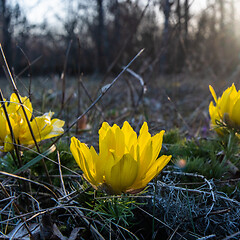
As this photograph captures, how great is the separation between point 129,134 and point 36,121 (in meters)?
0.34

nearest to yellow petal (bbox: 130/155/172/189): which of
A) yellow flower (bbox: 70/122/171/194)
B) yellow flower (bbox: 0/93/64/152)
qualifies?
yellow flower (bbox: 70/122/171/194)

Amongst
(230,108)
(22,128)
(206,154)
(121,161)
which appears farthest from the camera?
(206,154)

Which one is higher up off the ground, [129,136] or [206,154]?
[129,136]

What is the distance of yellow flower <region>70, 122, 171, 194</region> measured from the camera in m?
0.69

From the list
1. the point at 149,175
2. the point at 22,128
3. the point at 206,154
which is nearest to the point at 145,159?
the point at 149,175

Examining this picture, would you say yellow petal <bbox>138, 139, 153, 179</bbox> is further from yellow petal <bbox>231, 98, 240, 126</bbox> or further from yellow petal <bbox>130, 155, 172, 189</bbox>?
yellow petal <bbox>231, 98, 240, 126</bbox>

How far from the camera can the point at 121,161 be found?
68 centimetres

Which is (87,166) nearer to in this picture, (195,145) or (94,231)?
(94,231)

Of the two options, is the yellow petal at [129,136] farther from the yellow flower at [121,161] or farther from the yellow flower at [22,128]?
the yellow flower at [22,128]

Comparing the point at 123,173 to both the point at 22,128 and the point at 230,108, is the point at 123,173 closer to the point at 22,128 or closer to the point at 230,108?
the point at 22,128

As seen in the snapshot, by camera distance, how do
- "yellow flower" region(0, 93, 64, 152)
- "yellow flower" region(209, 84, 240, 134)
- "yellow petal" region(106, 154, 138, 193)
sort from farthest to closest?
1. "yellow flower" region(209, 84, 240, 134)
2. "yellow flower" region(0, 93, 64, 152)
3. "yellow petal" region(106, 154, 138, 193)

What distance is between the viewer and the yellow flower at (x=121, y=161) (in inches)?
27.4

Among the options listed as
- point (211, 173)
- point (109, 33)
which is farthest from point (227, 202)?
point (109, 33)

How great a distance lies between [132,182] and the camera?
2.34ft
